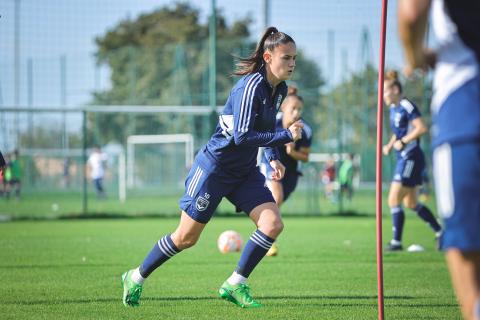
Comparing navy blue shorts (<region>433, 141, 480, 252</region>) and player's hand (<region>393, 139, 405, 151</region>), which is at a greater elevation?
navy blue shorts (<region>433, 141, 480, 252</region>)

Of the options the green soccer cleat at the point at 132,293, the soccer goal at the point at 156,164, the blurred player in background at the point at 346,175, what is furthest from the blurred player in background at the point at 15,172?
the green soccer cleat at the point at 132,293

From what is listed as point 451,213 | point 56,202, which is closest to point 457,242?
point 451,213

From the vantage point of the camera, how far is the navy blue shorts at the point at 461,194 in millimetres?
2875

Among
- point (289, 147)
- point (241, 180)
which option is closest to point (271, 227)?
point (241, 180)

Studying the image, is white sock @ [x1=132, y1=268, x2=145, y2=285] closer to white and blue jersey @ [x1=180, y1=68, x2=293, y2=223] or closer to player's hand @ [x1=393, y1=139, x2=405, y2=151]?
white and blue jersey @ [x1=180, y1=68, x2=293, y2=223]

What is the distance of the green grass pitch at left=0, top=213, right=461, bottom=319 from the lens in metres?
6.23

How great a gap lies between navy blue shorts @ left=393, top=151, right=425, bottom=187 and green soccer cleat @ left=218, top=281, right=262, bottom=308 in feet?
18.5

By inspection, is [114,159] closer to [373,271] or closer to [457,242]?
[373,271]

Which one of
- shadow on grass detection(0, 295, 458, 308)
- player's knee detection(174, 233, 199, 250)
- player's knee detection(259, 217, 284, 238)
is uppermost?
player's knee detection(259, 217, 284, 238)

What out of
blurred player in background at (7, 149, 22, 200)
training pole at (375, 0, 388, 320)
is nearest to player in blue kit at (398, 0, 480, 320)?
training pole at (375, 0, 388, 320)

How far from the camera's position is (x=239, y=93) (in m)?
5.92

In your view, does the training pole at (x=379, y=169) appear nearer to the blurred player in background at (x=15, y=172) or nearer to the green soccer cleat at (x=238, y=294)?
the green soccer cleat at (x=238, y=294)

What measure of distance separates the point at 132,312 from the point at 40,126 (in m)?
18.8

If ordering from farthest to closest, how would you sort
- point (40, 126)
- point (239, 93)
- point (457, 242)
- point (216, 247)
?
point (40, 126), point (216, 247), point (239, 93), point (457, 242)
